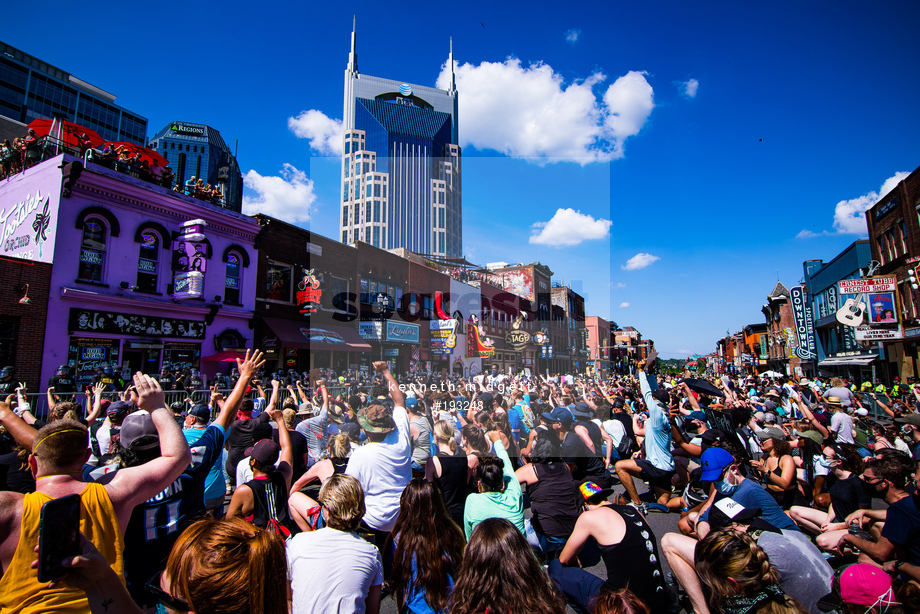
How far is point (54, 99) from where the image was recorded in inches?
3740

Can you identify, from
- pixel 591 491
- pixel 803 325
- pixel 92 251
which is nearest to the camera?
pixel 591 491

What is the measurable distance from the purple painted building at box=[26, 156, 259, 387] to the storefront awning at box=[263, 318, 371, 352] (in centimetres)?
157

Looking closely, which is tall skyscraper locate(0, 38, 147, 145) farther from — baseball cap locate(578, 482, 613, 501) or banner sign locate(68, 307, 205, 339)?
baseball cap locate(578, 482, 613, 501)

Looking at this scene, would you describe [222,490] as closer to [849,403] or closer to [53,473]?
[53,473]

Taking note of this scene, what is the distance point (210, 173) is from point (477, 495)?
16198 centimetres

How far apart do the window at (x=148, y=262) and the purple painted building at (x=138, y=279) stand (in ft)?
0.11

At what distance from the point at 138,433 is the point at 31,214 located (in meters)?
16.8

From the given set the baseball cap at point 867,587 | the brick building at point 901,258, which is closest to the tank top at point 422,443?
the baseball cap at point 867,587

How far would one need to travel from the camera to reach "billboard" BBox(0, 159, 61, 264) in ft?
45.2

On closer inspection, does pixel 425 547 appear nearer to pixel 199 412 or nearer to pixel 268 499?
pixel 268 499

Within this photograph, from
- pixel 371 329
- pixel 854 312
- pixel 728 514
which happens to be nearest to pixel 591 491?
pixel 728 514

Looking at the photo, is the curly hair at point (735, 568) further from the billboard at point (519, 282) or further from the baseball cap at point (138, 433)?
the billboard at point (519, 282)

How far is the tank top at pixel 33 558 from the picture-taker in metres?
1.96

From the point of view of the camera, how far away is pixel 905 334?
67.0 feet
